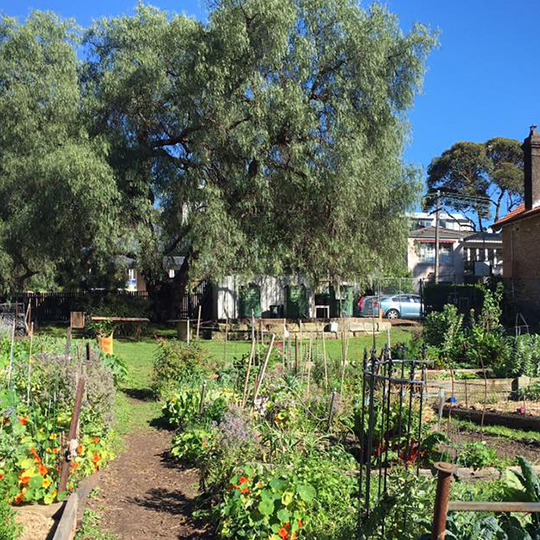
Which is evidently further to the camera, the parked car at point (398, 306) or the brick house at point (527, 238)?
the parked car at point (398, 306)

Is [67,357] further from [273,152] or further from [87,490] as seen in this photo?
[273,152]

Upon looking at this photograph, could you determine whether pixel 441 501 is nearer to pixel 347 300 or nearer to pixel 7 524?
pixel 7 524

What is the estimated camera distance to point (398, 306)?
96.8ft

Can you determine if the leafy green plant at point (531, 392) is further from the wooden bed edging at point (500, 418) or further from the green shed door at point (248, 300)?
the green shed door at point (248, 300)

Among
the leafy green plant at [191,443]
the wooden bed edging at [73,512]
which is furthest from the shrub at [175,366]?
the wooden bed edging at [73,512]

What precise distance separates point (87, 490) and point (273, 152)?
50.3 ft

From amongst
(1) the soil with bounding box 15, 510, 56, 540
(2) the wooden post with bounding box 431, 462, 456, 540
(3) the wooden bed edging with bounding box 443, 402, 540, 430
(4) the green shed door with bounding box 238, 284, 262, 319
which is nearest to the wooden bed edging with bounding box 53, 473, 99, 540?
(1) the soil with bounding box 15, 510, 56, 540

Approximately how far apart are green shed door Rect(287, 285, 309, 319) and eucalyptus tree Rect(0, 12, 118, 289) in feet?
27.7

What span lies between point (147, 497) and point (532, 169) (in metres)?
25.2

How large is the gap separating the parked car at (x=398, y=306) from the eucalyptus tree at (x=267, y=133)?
8.11 metres

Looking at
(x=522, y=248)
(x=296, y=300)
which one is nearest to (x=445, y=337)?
(x=296, y=300)

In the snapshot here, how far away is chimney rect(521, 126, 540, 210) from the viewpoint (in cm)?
2642

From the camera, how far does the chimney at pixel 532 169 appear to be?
26.4 m

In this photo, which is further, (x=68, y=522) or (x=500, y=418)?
(x=500, y=418)
